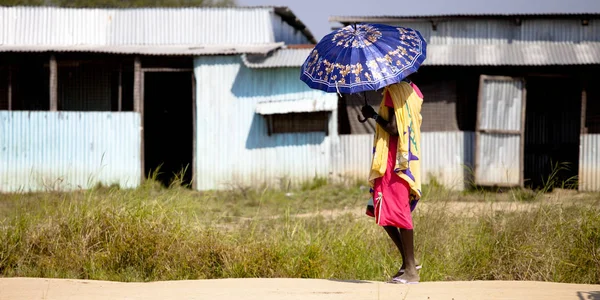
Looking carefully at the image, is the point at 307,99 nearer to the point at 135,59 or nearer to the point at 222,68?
the point at 222,68

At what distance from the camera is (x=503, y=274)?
22.7 feet

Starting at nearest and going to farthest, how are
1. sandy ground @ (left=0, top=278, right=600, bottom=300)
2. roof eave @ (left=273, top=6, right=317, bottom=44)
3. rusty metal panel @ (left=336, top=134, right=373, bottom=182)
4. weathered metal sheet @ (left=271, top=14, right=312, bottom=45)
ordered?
1. sandy ground @ (left=0, top=278, right=600, bottom=300)
2. rusty metal panel @ (left=336, top=134, right=373, bottom=182)
3. roof eave @ (left=273, top=6, right=317, bottom=44)
4. weathered metal sheet @ (left=271, top=14, right=312, bottom=45)

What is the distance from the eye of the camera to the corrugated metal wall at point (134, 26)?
14.7 m

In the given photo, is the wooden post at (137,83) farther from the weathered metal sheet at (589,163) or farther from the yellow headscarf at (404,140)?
the yellow headscarf at (404,140)

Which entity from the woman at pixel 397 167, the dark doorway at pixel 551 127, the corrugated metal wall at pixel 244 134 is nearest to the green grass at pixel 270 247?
the woman at pixel 397 167

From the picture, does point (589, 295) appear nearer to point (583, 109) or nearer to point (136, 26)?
point (583, 109)

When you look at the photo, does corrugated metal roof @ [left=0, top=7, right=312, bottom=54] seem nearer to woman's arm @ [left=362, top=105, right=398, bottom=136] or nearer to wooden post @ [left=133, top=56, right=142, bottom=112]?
wooden post @ [left=133, top=56, right=142, bottom=112]

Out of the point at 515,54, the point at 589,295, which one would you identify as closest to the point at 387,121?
the point at 589,295

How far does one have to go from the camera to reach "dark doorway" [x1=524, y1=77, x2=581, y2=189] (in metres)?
15.1

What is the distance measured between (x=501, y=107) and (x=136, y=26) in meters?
6.80

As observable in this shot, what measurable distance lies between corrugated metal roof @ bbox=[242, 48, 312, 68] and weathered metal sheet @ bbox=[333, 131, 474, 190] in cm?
161

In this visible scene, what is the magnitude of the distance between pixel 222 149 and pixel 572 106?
21.8 ft

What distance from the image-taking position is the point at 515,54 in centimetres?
1410

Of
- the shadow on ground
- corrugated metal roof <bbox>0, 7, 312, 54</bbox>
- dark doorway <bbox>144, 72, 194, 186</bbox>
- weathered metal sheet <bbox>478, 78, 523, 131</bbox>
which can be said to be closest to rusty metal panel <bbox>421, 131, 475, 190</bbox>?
A: weathered metal sheet <bbox>478, 78, 523, 131</bbox>
